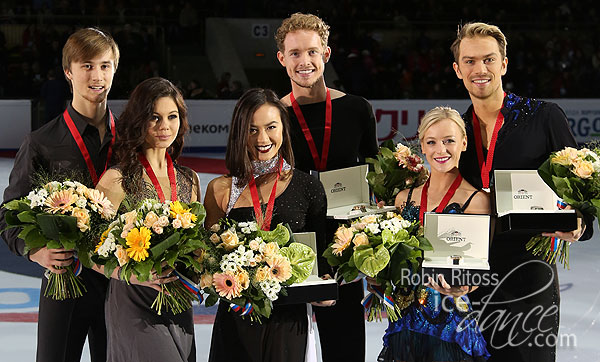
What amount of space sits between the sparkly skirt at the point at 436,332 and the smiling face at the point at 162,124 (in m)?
1.18

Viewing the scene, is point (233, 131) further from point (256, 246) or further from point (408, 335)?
point (408, 335)

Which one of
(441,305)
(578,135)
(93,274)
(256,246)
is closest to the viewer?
(256,246)

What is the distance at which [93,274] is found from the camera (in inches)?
135

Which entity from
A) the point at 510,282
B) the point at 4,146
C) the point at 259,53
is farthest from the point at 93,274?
the point at 259,53

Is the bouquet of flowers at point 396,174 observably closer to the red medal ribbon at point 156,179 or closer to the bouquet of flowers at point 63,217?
the red medal ribbon at point 156,179

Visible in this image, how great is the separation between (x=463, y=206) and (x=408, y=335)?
57 cm

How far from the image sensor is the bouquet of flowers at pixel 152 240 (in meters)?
2.82

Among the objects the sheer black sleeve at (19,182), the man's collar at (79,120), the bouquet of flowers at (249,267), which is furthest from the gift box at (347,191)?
the sheer black sleeve at (19,182)

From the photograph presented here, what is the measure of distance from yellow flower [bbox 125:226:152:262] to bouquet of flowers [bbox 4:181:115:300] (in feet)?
0.82

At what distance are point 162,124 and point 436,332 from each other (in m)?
1.36

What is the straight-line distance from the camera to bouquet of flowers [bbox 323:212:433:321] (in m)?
3.03

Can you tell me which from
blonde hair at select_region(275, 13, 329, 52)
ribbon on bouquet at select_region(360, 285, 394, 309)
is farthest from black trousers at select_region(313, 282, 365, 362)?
blonde hair at select_region(275, 13, 329, 52)

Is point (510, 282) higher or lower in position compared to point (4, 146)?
lower

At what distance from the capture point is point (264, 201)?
3.23 metres
